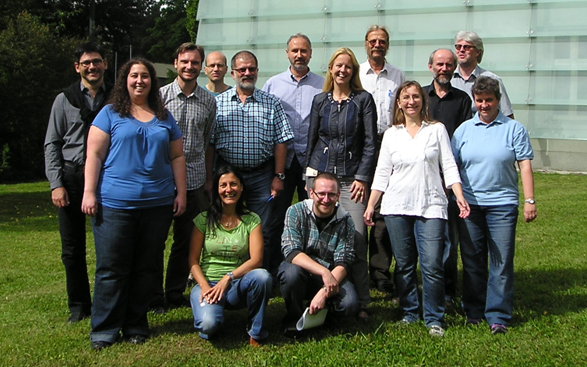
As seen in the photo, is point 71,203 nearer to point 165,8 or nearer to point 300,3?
point 300,3

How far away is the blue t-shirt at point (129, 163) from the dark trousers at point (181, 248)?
959mm

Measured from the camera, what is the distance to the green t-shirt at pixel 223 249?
4828mm

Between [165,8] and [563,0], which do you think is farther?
[165,8]

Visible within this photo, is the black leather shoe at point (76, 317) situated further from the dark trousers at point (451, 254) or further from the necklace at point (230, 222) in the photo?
the dark trousers at point (451, 254)

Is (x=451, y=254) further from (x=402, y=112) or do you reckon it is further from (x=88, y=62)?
(x=88, y=62)

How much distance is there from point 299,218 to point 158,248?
107cm

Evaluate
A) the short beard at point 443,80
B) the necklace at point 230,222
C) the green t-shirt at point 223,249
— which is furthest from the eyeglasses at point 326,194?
the short beard at point 443,80

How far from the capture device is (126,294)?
15.1ft

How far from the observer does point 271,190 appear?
566 cm

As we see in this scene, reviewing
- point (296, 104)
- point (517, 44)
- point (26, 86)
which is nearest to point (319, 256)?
point (296, 104)

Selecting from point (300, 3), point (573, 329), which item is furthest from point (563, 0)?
point (573, 329)

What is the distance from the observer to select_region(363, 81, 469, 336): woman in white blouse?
4723 millimetres

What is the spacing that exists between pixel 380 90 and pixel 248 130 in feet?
4.28

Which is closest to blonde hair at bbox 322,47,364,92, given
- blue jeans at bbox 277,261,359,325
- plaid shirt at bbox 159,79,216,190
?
plaid shirt at bbox 159,79,216,190
